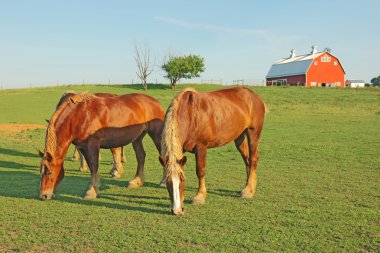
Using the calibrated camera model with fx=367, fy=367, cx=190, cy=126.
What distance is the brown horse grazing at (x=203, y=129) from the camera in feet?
19.9

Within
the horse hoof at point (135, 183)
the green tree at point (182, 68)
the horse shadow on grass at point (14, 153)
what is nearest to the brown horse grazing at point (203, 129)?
the horse hoof at point (135, 183)

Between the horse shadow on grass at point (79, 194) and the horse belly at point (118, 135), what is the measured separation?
1101 millimetres

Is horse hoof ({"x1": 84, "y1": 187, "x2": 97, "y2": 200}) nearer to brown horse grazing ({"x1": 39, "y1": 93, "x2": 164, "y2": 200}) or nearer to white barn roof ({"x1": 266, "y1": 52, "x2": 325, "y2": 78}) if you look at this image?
brown horse grazing ({"x1": 39, "y1": 93, "x2": 164, "y2": 200})

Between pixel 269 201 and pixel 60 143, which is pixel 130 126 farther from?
pixel 269 201

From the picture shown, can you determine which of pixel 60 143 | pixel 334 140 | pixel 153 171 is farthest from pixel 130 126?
pixel 334 140

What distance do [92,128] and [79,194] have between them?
4.93 feet

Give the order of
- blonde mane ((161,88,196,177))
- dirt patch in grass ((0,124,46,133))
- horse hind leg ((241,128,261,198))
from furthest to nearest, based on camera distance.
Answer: dirt patch in grass ((0,124,46,133))
horse hind leg ((241,128,261,198))
blonde mane ((161,88,196,177))

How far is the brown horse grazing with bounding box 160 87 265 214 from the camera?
6.05 m

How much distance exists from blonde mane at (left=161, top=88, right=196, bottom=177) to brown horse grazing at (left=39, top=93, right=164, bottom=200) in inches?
76.2

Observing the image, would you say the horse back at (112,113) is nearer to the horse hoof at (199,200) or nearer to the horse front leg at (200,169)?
the horse front leg at (200,169)

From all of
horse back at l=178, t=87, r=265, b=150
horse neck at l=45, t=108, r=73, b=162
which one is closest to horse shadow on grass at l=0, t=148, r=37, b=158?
horse neck at l=45, t=108, r=73, b=162

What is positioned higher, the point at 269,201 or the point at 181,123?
the point at 181,123

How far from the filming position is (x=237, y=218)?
6.15 meters

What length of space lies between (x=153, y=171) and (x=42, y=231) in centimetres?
523
